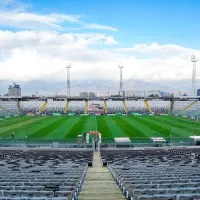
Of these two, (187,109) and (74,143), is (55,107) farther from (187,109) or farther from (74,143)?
(74,143)

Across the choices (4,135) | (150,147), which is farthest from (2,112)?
(150,147)

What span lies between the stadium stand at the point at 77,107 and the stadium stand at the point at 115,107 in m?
9.34

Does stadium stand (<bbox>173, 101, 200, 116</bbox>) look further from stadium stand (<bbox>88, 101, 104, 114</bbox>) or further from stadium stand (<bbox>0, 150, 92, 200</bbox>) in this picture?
stadium stand (<bbox>0, 150, 92, 200</bbox>)

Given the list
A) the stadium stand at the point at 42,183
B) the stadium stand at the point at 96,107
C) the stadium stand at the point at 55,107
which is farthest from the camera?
the stadium stand at the point at 55,107

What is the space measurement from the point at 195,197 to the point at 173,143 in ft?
80.0

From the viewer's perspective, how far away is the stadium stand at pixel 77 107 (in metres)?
78.3

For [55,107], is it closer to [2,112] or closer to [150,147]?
[2,112]

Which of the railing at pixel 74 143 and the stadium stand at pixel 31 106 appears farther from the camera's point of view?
the stadium stand at pixel 31 106

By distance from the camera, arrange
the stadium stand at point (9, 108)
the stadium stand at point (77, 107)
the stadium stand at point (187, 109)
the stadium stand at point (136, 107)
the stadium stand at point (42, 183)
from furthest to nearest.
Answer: the stadium stand at point (136, 107) → the stadium stand at point (77, 107) → the stadium stand at point (9, 108) → the stadium stand at point (187, 109) → the stadium stand at point (42, 183)

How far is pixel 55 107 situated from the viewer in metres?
81.8

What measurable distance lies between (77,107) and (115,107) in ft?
44.1

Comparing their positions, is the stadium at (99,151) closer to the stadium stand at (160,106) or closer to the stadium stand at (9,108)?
the stadium stand at (160,106)

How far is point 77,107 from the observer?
267ft

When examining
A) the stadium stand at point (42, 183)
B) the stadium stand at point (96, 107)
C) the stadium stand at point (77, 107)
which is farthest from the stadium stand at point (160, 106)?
the stadium stand at point (42, 183)
